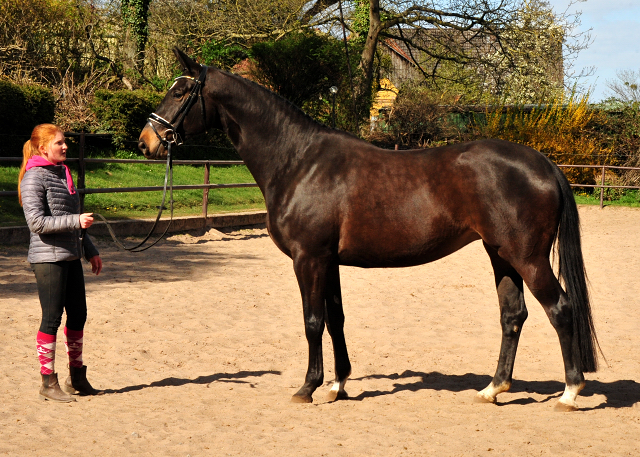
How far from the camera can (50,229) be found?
358cm

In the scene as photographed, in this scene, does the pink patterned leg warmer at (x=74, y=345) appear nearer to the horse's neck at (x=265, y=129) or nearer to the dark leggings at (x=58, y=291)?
the dark leggings at (x=58, y=291)

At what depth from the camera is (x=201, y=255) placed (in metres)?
9.28

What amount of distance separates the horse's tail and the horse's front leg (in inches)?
56.1

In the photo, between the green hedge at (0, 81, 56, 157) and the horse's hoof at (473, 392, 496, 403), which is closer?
the horse's hoof at (473, 392, 496, 403)

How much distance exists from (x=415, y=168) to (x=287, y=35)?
1759cm

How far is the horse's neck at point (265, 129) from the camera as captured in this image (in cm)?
402

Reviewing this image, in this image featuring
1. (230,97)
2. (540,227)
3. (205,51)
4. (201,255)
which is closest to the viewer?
(540,227)

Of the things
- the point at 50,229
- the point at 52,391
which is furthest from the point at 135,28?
the point at 52,391

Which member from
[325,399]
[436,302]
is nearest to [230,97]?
[325,399]

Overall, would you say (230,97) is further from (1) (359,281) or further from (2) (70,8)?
(2) (70,8)

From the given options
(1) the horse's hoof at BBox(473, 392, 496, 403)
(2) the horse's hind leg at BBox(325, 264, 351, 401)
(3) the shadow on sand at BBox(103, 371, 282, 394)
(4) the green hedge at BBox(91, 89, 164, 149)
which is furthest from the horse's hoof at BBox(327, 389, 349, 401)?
(4) the green hedge at BBox(91, 89, 164, 149)

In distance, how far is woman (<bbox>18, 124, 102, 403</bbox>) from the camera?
11.8 ft

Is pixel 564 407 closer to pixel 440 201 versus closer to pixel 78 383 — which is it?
pixel 440 201

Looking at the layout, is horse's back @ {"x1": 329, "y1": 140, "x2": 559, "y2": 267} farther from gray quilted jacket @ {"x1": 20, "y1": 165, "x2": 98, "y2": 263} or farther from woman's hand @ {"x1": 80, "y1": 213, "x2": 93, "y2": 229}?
gray quilted jacket @ {"x1": 20, "y1": 165, "x2": 98, "y2": 263}
